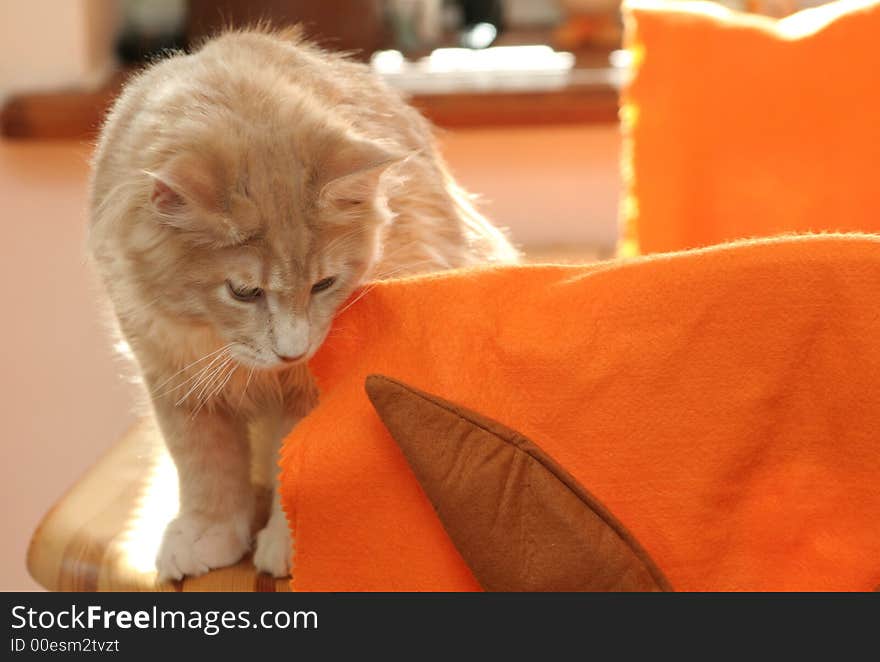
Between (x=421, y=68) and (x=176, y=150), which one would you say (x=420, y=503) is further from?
(x=421, y=68)

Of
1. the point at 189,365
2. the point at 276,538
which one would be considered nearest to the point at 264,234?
the point at 189,365

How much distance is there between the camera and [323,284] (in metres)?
0.98

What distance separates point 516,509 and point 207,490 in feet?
1.32

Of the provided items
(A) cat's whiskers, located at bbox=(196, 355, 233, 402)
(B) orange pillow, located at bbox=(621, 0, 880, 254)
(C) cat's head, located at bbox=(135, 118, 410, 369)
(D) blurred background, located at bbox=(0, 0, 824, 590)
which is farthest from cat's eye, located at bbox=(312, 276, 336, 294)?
(D) blurred background, located at bbox=(0, 0, 824, 590)

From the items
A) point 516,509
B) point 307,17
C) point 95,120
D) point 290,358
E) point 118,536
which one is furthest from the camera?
point 307,17

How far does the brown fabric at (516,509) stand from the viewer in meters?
0.83

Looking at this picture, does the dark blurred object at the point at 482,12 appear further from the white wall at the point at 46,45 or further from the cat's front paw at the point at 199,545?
the cat's front paw at the point at 199,545

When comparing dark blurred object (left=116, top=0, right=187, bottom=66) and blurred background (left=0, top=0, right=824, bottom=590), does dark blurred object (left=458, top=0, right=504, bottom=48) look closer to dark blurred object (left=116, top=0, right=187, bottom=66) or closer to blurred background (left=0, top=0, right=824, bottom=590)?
Answer: blurred background (left=0, top=0, right=824, bottom=590)

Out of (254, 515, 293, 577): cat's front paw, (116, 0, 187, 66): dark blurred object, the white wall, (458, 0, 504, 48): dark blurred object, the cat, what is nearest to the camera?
the cat

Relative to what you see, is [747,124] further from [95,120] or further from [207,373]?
[95,120]

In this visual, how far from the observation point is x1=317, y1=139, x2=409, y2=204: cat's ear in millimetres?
938

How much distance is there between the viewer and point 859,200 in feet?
4.21

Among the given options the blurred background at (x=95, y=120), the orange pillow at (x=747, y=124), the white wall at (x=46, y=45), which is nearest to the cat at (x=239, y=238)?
the orange pillow at (x=747, y=124)

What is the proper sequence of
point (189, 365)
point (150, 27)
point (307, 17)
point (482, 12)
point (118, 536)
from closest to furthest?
point (189, 365) < point (118, 536) < point (307, 17) < point (150, 27) < point (482, 12)
